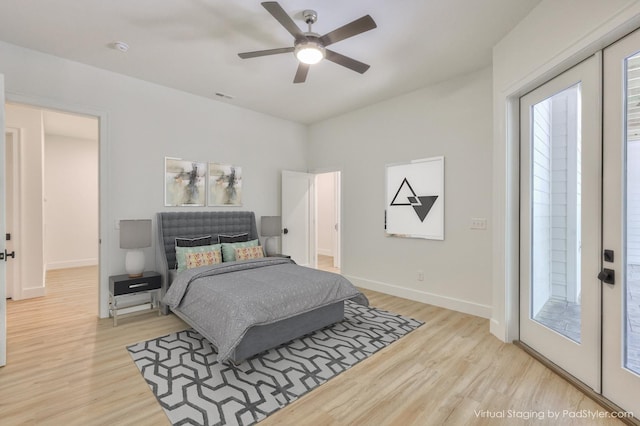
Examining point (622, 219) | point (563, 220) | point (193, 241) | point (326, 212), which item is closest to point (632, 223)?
point (622, 219)

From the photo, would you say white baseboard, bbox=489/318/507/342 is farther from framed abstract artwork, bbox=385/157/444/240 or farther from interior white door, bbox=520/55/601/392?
framed abstract artwork, bbox=385/157/444/240

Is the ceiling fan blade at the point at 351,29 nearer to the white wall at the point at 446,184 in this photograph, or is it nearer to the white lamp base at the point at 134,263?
the white wall at the point at 446,184


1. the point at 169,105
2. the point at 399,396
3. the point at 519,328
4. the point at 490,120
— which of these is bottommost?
the point at 399,396

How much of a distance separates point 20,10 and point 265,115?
326 cm

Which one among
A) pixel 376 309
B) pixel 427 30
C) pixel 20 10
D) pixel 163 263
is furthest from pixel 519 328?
pixel 20 10

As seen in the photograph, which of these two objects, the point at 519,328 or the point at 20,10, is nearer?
the point at 20,10

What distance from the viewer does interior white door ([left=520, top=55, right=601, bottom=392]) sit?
2100 millimetres

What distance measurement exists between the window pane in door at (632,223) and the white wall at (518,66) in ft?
1.00

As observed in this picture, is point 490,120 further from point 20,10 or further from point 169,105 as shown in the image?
point 20,10

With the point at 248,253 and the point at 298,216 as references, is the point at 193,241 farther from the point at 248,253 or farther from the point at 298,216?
the point at 298,216

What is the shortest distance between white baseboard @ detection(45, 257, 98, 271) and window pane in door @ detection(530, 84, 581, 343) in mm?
8720

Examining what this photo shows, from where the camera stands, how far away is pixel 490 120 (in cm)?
357

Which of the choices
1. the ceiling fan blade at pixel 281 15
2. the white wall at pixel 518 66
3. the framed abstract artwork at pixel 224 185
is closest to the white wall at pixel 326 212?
the framed abstract artwork at pixel 224 185

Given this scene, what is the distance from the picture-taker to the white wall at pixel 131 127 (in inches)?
130
